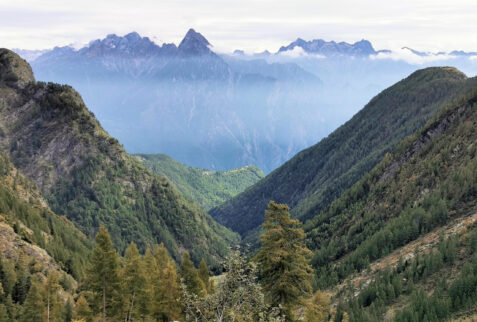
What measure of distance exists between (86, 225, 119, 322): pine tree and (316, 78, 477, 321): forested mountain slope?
38.8 meters

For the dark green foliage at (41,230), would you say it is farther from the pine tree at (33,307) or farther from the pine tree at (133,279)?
the pine tree at (133,279)

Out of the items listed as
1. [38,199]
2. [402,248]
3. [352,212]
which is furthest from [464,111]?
[38,199]

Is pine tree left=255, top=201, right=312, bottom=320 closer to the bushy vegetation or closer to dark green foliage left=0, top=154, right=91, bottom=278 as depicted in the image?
the bushy vegetation

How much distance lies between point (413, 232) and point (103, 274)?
7445 centimetres

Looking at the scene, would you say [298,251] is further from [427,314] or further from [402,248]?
[402,248]

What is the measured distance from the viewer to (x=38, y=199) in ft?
496

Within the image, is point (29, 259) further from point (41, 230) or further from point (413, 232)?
point (413, 232)

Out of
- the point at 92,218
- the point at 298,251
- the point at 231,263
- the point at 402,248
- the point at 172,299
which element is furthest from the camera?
the point at 92,218

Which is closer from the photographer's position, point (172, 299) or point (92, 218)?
point (172, 299)

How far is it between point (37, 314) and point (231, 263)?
39.3 meters

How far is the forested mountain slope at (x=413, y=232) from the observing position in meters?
60.5

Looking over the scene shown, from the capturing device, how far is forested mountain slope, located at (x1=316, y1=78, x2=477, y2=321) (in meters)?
60.5

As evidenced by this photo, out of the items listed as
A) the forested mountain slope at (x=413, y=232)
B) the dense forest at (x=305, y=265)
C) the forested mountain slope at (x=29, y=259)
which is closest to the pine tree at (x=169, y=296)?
the dense forest at (x=305, y=265)

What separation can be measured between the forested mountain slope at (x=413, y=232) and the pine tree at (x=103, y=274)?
1529 inches
